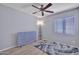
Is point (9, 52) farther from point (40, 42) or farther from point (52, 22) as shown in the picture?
point (52, 22)

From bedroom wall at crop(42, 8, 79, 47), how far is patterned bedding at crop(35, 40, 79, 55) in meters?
0.07

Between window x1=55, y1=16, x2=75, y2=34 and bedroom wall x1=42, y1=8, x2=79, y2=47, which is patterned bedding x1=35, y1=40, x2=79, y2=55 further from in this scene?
window x1=55, y1=16, x2=75, y2=34

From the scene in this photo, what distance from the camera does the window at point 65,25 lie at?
171cm

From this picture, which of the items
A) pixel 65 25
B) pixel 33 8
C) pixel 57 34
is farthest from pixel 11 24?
pixel 65 25

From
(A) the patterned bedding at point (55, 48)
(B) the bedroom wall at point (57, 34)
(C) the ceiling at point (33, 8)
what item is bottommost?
(A) the patterned bedding at point (55, 48)

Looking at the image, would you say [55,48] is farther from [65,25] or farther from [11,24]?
[11,24]

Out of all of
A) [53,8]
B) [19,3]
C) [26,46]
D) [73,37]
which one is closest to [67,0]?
[53,8]

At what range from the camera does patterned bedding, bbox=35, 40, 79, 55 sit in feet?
5.62

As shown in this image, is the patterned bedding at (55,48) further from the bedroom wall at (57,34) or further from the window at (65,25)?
the window at (65,25)

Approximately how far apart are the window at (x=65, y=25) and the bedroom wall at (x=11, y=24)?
0.41 meters

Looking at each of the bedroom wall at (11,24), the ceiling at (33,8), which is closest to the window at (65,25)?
Result: the ceiling at (33,8)

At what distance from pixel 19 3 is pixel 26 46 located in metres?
0.73

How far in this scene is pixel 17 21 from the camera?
1736mm

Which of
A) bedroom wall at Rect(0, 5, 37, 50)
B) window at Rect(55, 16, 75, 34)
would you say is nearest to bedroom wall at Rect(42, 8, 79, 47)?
window at Rect(55, 16, 75, 34)
